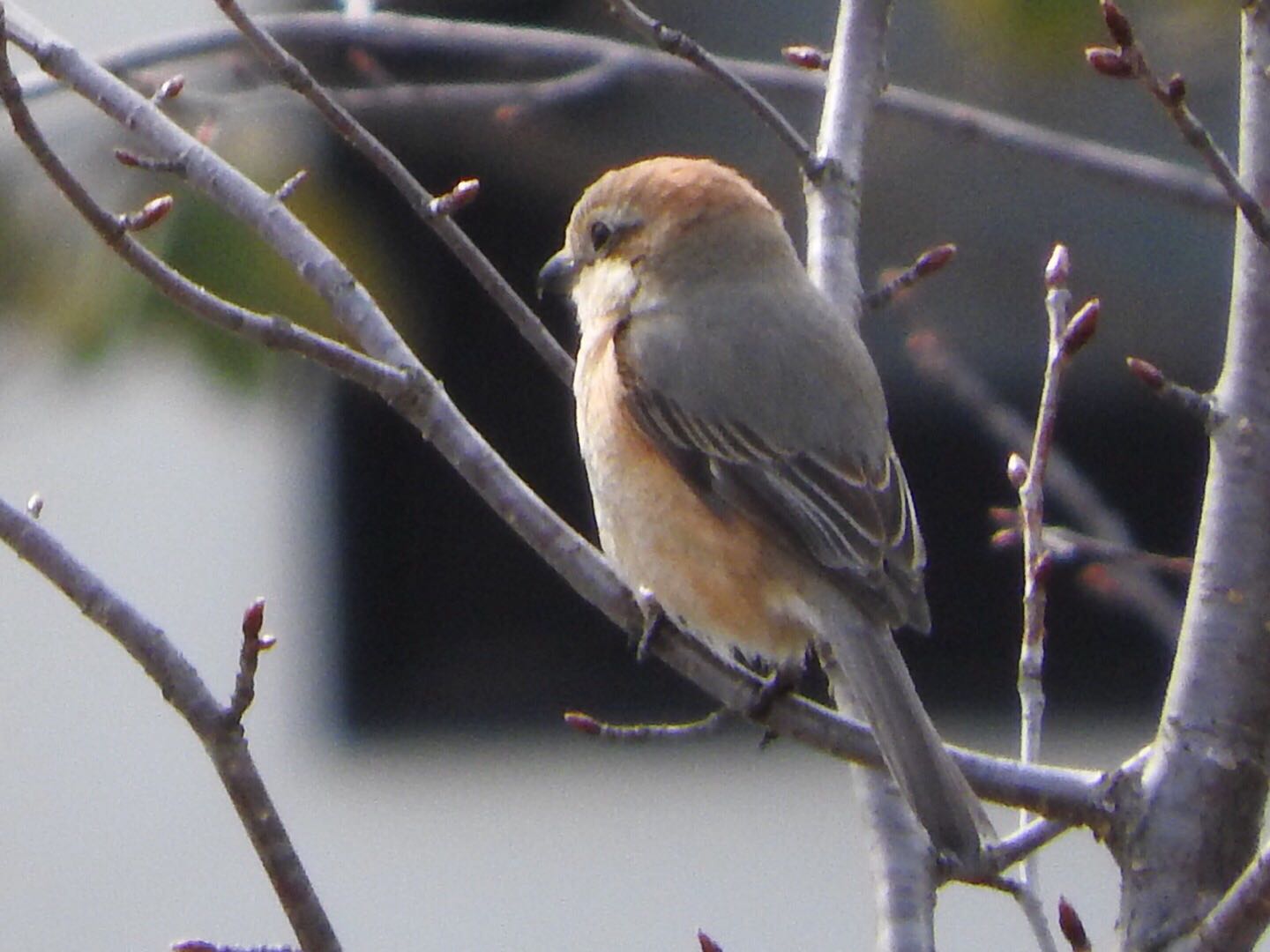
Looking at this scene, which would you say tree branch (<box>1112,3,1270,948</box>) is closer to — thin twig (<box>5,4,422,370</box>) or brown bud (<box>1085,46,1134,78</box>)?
brown bud (<box>1085,46,1134,78</box>)

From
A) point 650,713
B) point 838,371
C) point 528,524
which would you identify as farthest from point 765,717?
point 650,713

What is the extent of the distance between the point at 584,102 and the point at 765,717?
4.51 meters

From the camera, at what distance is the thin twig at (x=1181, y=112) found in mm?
2141

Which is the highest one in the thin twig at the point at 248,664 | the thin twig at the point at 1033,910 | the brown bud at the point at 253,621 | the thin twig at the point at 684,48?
the thin twig at the point at 684,48

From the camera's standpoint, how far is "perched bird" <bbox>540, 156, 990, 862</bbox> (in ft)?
10.1

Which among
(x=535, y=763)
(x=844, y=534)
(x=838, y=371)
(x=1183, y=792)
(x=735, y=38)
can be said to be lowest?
(x=535, y=763)

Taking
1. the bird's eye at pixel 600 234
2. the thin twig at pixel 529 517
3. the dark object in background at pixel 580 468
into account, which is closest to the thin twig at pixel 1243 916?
the thin twig at pixel 529 517

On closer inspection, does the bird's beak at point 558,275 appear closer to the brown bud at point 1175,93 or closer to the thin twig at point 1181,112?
the thin twig at point 1181,112

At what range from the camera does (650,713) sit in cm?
693

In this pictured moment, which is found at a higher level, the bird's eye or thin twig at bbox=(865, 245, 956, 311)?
the bird's eye

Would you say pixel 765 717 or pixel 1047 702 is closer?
pixel 765 717

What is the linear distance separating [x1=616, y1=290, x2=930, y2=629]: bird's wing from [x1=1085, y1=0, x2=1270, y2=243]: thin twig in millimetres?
953

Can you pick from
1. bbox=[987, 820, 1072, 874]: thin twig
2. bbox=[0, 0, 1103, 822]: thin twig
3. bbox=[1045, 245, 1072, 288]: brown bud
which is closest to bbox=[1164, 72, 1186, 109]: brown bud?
bbox=[1045, 245, 1072, 288]: brown bud

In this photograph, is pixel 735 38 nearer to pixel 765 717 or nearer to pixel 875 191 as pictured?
pixel 875 191
